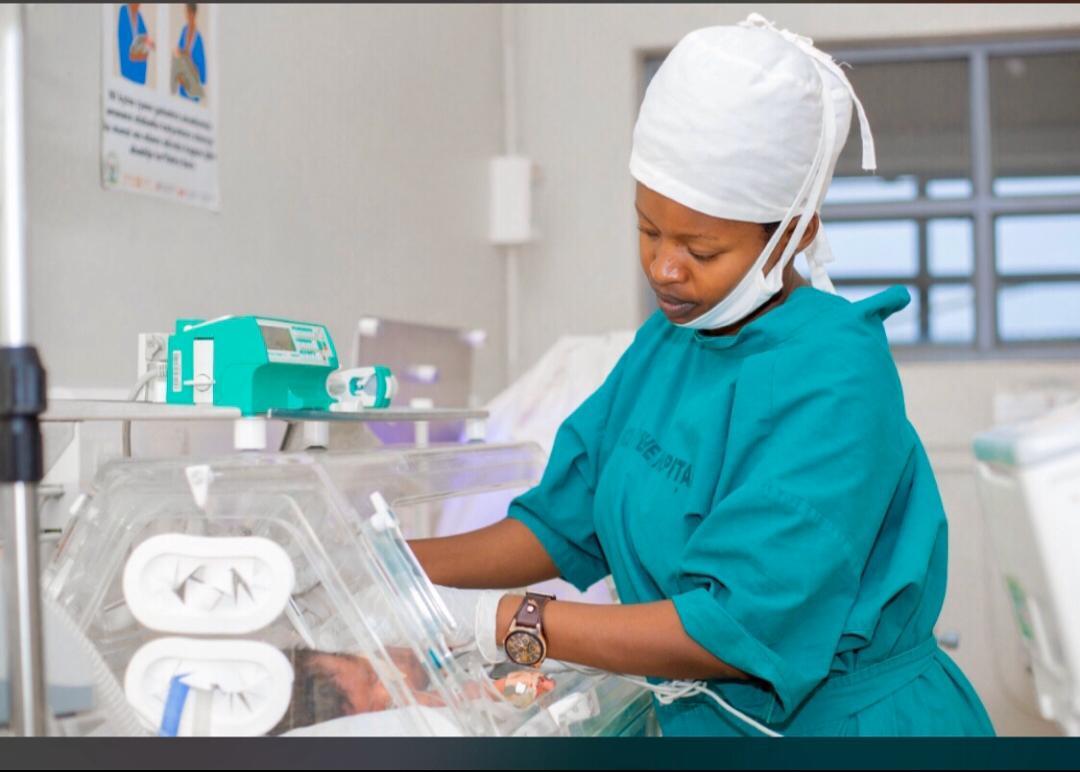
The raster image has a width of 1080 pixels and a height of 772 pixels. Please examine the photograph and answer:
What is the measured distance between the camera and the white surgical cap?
1.25 meters

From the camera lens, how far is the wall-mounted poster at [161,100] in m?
2.02

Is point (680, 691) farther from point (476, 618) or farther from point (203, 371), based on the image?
point (203, 371)

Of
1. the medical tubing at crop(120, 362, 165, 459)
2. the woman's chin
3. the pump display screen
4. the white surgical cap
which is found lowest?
the medical tubing at crop(120, 362, 165, 459)

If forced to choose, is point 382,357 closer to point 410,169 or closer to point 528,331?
point 410,169

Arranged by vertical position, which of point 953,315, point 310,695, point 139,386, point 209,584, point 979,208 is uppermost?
point 979,208

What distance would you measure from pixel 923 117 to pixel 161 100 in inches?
120

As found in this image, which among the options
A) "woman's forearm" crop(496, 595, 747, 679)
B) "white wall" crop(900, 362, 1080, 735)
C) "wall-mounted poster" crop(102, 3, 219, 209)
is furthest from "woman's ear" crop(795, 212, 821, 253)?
"white wall" crop(900, 362, 1080, 735)

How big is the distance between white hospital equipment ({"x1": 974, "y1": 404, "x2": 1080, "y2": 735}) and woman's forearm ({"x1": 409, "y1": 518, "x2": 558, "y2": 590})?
2.53 ft

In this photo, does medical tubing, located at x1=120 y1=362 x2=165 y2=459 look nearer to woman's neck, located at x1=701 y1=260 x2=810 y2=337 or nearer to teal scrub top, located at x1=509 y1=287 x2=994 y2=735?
teal scrub top, located at x1=509 y1=287 x2=994 y2=735

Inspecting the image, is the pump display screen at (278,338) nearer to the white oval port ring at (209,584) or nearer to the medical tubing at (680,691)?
the white oval port ring at (209,584)

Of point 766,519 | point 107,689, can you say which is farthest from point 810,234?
point 107,689

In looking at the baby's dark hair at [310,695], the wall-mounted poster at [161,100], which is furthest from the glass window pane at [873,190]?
the baby's dark hair at [310,695]

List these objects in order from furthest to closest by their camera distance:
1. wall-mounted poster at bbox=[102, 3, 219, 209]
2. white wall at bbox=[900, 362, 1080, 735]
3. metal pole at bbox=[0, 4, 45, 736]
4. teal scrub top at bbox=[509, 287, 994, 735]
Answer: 1. white wall at bbox=[900, 362, 1080, 735]
2. wall-mounted poster at bbox=[102, 3, 219, 209]
3. teal scrub top at bbox=[509, 287, 994, 735]
4. metal pole at bbox=[0, 4, 45, 736]

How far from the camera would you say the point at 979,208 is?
14.0 feet
